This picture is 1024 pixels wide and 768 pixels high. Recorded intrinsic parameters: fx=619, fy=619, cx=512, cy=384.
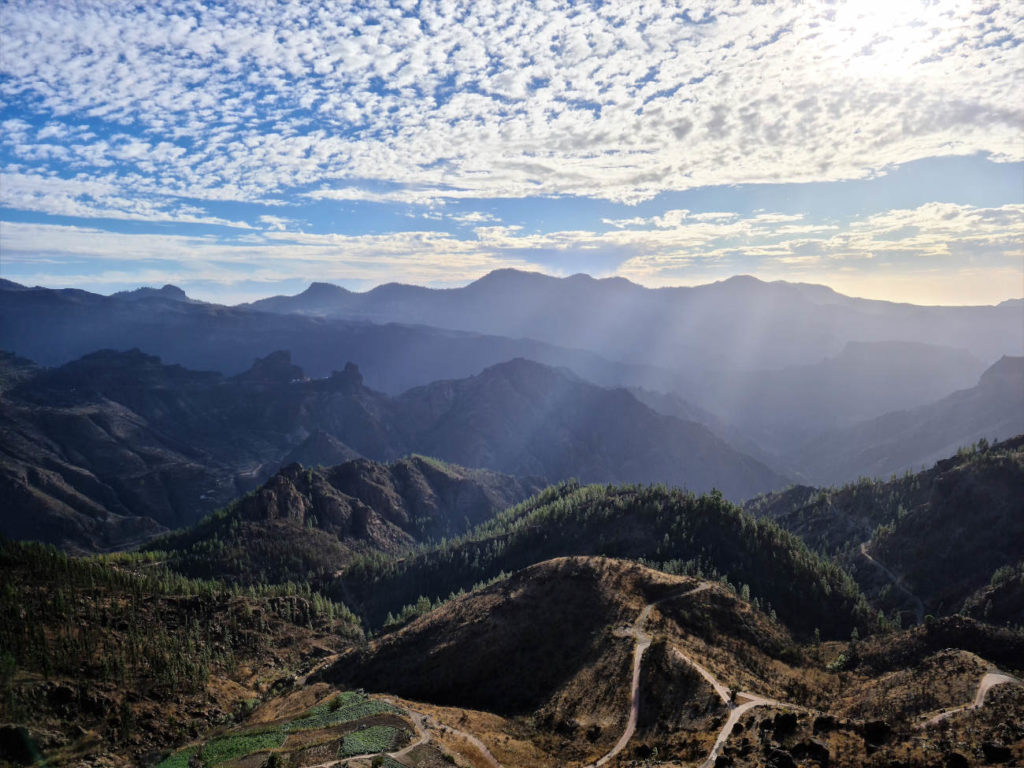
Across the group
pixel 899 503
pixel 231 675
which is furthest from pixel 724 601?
pixel 899 503

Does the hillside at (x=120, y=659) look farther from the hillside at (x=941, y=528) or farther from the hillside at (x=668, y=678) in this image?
the hillside at (x=941, y=528)

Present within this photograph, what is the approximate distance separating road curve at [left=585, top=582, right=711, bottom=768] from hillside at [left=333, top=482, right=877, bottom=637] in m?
30.2

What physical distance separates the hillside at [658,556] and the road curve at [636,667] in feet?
99.1

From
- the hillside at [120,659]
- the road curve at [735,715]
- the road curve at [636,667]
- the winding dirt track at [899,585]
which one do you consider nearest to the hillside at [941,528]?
the winding dirt track at [899,585]

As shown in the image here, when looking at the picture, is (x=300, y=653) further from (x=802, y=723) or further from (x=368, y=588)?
(x=802, y=723)

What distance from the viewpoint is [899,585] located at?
465ft

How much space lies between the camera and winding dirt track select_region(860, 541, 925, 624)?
129750 millimetres

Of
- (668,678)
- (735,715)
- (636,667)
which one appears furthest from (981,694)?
(636,667)

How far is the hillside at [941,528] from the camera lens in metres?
137

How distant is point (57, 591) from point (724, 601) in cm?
9862

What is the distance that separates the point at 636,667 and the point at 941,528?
4665 inches

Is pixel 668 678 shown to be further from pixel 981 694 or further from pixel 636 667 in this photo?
pixel 981 694

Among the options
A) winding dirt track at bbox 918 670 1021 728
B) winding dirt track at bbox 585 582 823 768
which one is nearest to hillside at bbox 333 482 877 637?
winding dirt track at bbox 585 582 823 768

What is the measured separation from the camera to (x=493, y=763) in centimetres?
6091
